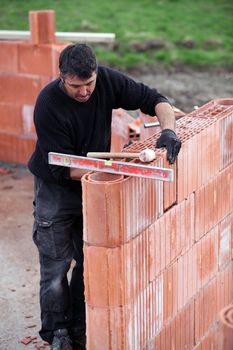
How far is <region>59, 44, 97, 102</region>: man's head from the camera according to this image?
4.07m

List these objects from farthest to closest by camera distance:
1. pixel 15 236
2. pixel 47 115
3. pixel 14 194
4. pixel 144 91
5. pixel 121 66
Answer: pixel 121 66, pixel 14 194, pixel 15 236, pixel 144 91, pixel 47 115

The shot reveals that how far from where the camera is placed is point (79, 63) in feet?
13.3

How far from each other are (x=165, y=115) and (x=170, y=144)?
46 cm

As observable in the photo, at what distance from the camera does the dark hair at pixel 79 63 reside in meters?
4.07

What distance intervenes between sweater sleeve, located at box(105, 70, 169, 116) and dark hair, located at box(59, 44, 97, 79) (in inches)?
14.4

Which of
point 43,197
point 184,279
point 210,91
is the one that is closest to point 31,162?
point 43,197

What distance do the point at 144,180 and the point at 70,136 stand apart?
69 cm

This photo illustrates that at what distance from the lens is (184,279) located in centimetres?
437

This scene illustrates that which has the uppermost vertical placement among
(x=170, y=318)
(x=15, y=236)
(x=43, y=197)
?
(x=43, y=197)

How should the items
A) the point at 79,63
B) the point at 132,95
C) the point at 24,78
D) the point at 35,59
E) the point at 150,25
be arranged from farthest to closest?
the point at 150,25 → the point at 24,78 → the point at 35,59 → the point at 132,95 → the point at 79,63

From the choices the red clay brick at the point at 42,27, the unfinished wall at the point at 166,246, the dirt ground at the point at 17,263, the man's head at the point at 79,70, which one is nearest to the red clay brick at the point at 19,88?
the red clay brick at the point at 42,27

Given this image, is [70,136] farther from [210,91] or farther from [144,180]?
[210,91]

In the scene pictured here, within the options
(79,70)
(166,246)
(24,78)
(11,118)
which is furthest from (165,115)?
(11,118)

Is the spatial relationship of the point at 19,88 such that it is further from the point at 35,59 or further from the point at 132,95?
the point at 132,95
